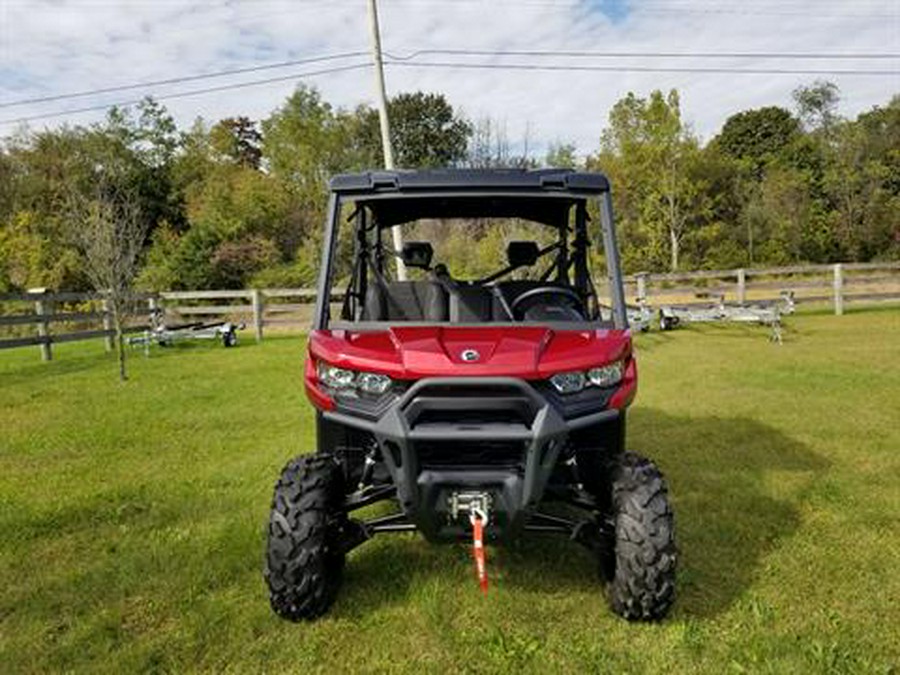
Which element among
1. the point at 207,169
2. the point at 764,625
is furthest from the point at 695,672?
the point at 207,169

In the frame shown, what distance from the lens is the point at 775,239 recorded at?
3381 cm

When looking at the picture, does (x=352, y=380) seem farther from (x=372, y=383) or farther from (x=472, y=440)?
(x=472, y=440)

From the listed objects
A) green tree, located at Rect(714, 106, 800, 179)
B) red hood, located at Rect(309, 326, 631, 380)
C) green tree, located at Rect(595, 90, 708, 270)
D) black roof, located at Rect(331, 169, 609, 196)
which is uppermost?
green tree, located at Rect(714, 106, 800, 179)

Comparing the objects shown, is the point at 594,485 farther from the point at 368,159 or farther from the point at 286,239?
the point at 368,159

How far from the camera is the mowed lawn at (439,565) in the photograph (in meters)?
2.90

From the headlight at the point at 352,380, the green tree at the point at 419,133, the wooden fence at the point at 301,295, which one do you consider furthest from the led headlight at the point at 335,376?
the green tree at the point at 419,133

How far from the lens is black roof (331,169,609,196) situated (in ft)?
11.1

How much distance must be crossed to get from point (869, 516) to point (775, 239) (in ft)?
108

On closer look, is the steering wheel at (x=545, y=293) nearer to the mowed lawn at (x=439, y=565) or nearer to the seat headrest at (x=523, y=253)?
the seat headrest at (x=523, y=253)

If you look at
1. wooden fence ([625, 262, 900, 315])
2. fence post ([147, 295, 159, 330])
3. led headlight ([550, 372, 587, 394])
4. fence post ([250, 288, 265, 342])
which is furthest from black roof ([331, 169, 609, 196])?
wooden fence ([625, 262, 900, 315])

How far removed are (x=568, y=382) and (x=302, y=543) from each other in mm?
1327

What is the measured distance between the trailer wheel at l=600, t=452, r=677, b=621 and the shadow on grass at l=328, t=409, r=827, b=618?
1.01 feet

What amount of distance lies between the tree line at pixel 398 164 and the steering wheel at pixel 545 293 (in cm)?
2034

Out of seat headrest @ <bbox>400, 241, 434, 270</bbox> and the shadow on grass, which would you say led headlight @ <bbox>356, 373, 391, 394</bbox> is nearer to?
the shadow on grass
